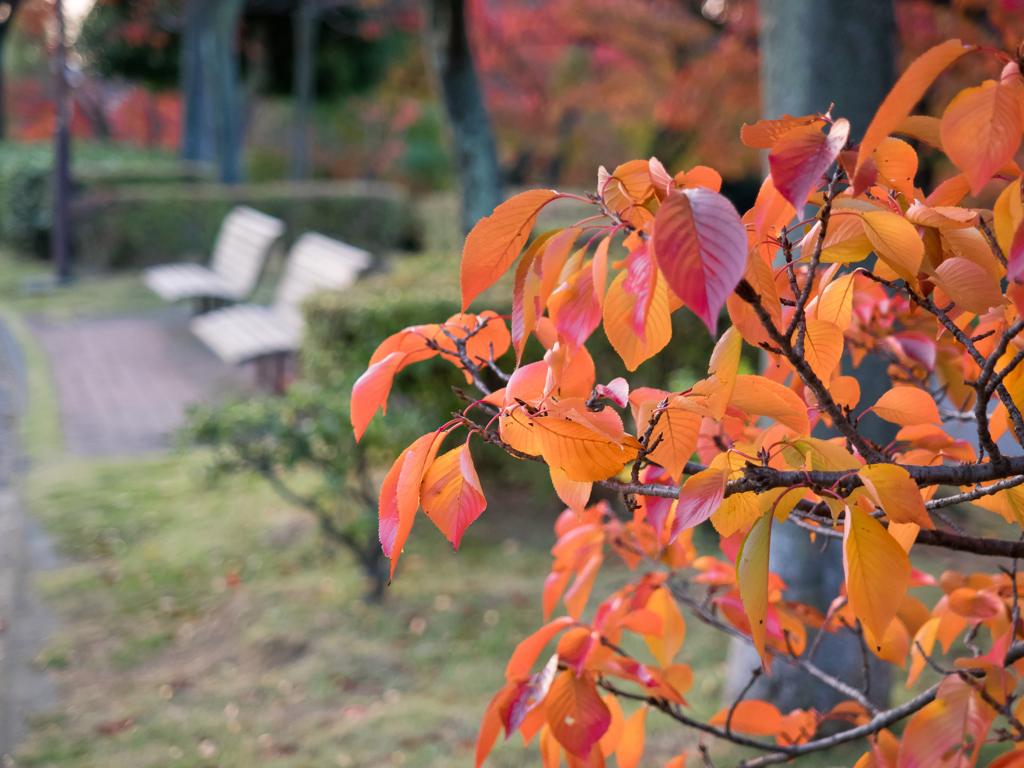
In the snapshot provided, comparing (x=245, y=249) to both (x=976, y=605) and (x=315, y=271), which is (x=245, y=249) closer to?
(x=315, y=271)

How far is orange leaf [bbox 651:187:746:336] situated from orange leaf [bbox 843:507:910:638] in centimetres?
25

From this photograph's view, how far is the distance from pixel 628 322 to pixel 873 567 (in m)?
0.31

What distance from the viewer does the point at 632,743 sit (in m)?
1.23

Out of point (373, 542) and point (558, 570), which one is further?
point (373, 542)

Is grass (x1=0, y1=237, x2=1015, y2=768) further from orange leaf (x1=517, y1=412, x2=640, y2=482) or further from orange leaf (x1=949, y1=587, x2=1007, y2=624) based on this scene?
orange leaf (x1=517, y1=412, x2=640, y2=482)

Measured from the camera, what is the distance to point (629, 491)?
0.85 meters

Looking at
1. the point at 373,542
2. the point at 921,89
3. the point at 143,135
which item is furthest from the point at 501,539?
the point at 143,135

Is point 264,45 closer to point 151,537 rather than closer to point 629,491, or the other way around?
point 151,537

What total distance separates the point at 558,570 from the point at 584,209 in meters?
8.12

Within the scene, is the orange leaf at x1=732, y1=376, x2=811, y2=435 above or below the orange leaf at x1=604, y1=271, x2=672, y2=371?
below

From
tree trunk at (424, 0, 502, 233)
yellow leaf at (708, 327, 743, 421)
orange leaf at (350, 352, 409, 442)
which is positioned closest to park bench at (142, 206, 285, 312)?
tree trunk at (424, 0, 502, 233)

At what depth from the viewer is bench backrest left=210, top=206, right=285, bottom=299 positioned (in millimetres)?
7426

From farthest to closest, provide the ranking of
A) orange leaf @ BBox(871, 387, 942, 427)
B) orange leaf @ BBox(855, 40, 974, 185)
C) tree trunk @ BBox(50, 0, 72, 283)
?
tree trunk @ BBox(50, 0, 72, 283) → orange leaf @ BBox(871, 387, 942, 427) → orange leaf @ BBox(855, 40, 974, 185)

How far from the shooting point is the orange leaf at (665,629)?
1.34 meters
